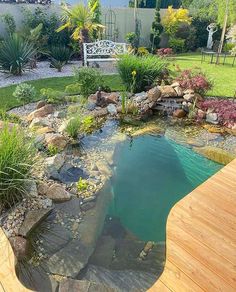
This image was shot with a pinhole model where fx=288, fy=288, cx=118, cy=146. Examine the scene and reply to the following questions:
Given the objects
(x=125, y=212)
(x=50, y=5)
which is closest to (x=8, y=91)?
(x=125, y=212)

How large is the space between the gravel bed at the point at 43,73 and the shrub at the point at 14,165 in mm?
4869

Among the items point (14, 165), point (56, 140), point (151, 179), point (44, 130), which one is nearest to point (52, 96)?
point (44, 130)

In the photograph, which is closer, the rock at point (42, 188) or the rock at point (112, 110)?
the rock at point (42, 188)

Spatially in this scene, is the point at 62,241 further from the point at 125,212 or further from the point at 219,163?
the point at 219,163

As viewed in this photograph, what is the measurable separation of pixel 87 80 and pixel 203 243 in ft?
15.6

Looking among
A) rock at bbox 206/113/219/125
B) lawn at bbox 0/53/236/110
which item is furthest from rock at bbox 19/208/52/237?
rock at bbox 206/113/219/125

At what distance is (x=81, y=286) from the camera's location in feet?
7.28

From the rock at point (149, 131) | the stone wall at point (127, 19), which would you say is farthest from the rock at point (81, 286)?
the stone wall at point (127, 19)

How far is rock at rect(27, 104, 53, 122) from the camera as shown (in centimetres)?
513

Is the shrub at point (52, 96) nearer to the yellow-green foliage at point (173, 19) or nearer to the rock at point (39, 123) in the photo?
the rock at point (39, 123)

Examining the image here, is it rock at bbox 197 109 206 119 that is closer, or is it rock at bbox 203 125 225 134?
rock at bbox 203 125 225 134

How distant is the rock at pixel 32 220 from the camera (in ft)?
8.89

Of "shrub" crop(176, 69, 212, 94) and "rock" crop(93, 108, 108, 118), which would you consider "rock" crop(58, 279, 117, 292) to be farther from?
"shrub" crop(176, 69, 212, 94)

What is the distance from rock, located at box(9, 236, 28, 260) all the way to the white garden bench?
287 inches
